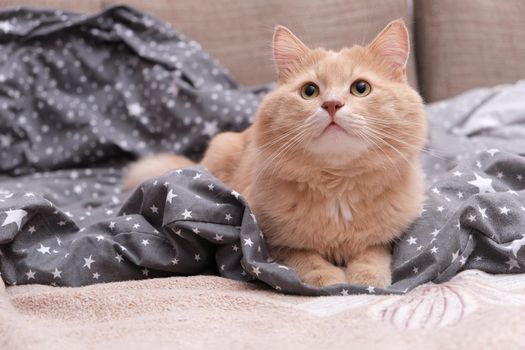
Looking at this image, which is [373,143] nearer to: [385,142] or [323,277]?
[385,142]

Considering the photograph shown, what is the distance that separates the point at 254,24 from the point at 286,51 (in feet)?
3.87

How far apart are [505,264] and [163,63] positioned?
154 cm

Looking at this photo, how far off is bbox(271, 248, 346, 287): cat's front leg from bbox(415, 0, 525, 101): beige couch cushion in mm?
1622

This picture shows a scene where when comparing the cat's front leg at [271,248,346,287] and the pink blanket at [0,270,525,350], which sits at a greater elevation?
the pink blanket at [0,270,525,350]

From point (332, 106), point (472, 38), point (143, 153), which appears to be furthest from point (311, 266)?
point (472, 38)

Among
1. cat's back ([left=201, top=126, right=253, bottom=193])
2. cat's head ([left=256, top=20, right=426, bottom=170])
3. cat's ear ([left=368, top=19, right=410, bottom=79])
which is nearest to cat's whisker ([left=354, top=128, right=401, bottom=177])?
cat's head ([left=256, top=20, right=426, bottom=170])

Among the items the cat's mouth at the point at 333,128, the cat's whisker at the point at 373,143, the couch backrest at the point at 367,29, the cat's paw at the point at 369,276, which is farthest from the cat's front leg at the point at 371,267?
the couch backrest at the point at 367,29

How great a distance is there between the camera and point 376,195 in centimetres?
133

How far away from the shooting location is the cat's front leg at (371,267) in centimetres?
125

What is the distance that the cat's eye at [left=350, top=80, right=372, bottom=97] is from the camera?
4.26ft

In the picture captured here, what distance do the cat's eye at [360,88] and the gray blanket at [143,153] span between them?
343 mm

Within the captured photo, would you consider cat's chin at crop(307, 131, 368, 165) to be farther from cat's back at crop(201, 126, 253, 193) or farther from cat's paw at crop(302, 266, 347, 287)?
cat's back at crop(201, 126, 253, 193)

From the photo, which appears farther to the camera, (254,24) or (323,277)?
(254,24)

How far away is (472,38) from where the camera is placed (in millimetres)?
2631
